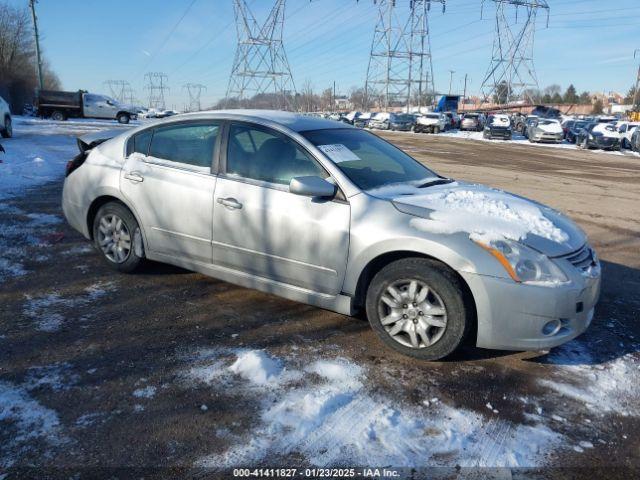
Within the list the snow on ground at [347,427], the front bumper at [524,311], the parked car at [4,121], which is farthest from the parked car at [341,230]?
the parked car at [4,121]

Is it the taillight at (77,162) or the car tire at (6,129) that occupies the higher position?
the car tire at (6,129)

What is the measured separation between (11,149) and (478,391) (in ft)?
48.0

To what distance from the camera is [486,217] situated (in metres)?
3.57

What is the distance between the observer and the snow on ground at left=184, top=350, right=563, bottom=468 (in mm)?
2551

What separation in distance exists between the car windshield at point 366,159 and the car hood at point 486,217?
20 centimetres

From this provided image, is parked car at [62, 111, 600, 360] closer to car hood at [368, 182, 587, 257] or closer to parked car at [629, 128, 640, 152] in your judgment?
car hood at [368, 182, 587, 257]

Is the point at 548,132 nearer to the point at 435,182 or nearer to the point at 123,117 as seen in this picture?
the point at 123,117

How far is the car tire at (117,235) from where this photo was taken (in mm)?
4820

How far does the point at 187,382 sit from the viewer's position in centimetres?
314

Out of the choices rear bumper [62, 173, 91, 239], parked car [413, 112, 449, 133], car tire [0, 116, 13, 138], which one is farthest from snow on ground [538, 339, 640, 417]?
parked car [413, 112, 449, 133]

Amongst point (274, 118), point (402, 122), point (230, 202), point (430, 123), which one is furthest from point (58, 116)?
point (230, 202)

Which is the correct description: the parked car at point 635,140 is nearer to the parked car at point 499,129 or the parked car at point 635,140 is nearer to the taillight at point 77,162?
the parked car at point 499,129

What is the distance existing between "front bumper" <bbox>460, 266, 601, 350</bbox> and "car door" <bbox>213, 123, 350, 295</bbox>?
1.01 metres

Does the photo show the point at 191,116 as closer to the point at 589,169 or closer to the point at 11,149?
the point at 11,149
